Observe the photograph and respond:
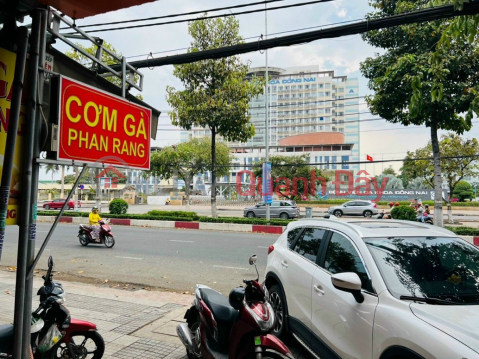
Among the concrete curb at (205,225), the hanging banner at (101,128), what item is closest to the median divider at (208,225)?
the concrete curb at (205,225)

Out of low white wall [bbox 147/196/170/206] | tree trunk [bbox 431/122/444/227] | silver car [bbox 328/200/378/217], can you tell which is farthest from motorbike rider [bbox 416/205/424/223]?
low white wall [bbox 147/196/170/206]

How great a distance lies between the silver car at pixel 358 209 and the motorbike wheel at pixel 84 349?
27.4 meters

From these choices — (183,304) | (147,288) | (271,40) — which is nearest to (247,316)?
(183,304)

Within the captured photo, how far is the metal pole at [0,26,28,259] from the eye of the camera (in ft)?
7.36

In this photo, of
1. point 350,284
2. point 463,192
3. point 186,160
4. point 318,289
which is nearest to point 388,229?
point 318,289

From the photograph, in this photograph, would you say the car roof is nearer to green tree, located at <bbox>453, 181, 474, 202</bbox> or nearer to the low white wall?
the low white wall

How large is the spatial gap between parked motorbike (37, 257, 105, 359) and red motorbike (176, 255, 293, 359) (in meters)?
0.92

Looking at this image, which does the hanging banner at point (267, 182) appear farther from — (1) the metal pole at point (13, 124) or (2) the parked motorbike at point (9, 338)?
(1) the metal pole at point (13, 124)

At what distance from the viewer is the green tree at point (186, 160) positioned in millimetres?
48281

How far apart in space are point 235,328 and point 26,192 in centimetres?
192

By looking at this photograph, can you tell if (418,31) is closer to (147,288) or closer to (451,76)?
(451,76)

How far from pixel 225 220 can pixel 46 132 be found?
1695cm

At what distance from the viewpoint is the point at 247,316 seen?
283 cm

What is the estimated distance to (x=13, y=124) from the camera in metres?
2.29
